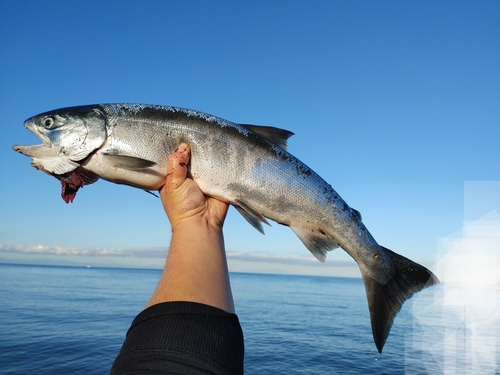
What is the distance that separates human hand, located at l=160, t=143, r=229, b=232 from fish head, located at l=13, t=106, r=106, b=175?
2.57 feet

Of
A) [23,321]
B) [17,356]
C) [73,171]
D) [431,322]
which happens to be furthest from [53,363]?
[431,322]

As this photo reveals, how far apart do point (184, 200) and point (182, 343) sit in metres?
1.75

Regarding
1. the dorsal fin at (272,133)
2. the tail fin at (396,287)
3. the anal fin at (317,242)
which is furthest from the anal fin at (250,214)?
the tail fin at (396,287)

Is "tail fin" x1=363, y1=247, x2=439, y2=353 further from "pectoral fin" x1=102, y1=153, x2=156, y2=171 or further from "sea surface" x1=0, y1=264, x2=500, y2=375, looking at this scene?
"sea surface" x1=0, y1=264, x2=500, y2=375

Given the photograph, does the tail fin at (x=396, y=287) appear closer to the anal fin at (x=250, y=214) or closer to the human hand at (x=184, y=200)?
the anal fin at (x=250, y=214)

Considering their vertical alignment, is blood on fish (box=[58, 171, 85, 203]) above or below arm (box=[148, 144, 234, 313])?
above

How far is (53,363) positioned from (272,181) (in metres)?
13.2

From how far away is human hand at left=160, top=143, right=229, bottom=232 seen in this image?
3463 mm

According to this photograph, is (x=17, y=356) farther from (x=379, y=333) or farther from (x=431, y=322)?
(x=431, y=322)

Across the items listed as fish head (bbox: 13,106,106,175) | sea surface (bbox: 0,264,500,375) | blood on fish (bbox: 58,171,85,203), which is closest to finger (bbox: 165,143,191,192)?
fish head (bbox: 13,106,106,175)

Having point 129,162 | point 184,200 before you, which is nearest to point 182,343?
point 184,200

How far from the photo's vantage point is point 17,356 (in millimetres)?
14367

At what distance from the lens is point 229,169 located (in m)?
3.96

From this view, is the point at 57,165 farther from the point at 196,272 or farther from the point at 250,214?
the point at 196,272
